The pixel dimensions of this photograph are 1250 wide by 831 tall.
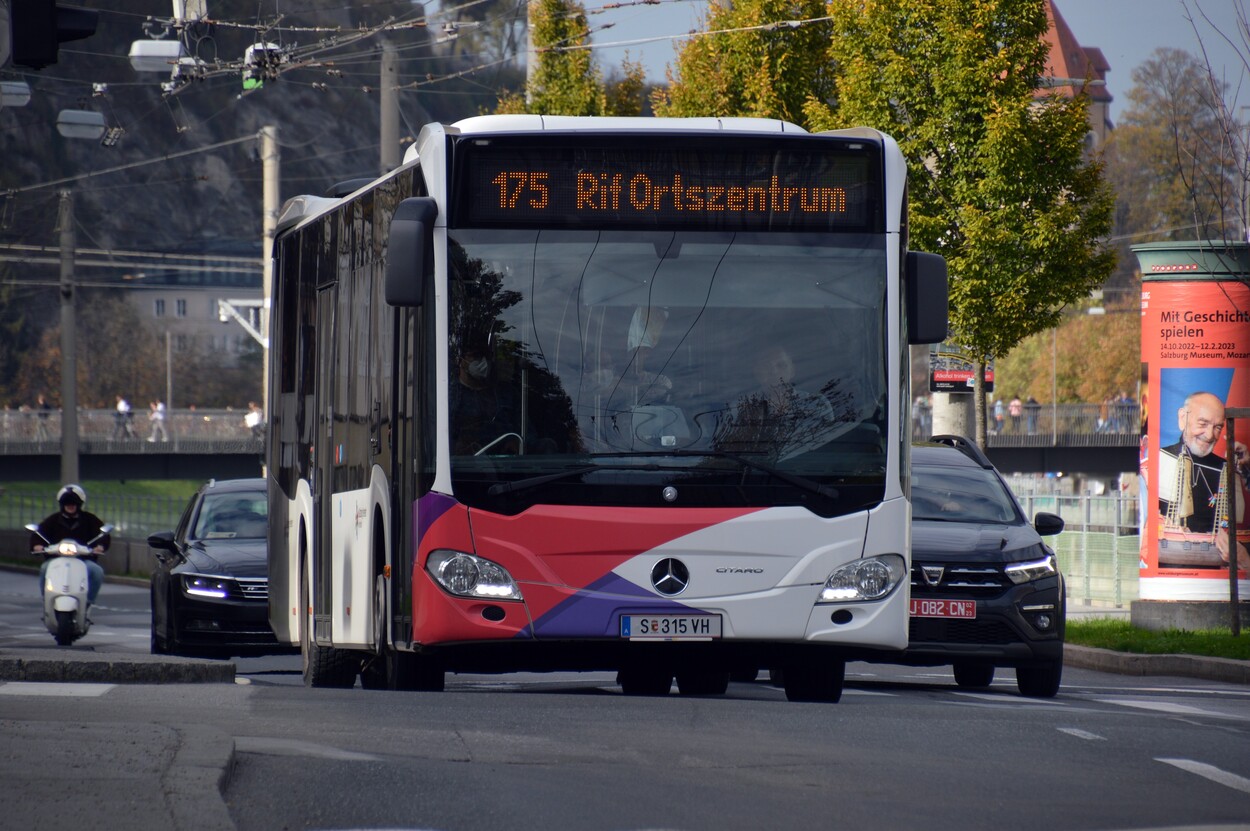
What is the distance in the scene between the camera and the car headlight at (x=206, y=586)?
18.8 metres

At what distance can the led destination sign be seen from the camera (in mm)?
10617

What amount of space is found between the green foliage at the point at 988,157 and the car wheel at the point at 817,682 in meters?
14.1

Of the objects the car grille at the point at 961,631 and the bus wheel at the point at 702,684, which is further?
the car grille at the point at 961,631

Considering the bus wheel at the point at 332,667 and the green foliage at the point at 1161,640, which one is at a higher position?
the bus wheel at the point at 332,667

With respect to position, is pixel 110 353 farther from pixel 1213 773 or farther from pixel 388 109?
pixel 1213 773

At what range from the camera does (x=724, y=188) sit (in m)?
10.8

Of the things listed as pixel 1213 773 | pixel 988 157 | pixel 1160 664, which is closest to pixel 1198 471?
pixel 1160 664

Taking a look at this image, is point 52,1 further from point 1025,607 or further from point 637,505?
point 1025,607

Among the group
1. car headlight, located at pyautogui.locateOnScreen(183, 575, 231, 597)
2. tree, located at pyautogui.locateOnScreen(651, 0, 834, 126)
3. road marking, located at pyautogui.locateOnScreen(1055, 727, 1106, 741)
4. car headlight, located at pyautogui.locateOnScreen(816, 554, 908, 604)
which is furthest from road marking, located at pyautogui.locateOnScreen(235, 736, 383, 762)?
tree, located at pyautogui.locateOnScreen(651, 0, 834, 126)

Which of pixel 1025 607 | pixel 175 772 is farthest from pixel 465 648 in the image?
pixel 1025 607

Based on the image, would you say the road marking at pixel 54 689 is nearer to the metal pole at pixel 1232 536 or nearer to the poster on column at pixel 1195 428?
the metal pole at pixel 1232 536

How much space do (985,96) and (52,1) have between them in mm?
16375

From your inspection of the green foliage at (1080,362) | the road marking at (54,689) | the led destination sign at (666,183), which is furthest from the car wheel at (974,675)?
the green foliage at (1080,362)

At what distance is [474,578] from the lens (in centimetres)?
1028
